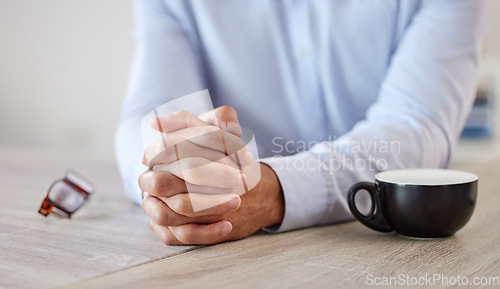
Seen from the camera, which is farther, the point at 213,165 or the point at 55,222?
the point at 55,222

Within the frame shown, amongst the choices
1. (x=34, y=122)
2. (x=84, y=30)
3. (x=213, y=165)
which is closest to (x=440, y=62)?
(x=213, y=165)

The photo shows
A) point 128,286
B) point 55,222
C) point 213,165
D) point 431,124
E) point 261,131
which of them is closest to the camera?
point 128,286

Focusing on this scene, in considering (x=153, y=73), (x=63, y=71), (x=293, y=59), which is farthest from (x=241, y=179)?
(x=63, y=71)

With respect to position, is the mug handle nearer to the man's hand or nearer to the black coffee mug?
the black coffee mug

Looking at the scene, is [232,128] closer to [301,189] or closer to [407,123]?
[301,189]

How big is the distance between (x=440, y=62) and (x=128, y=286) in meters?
0.69

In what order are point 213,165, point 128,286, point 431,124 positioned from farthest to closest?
point 431,124, point 213,165, point 128,286

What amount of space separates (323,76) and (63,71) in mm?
2709

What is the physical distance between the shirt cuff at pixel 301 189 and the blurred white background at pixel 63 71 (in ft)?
9.10

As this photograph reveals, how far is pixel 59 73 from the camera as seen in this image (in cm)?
341

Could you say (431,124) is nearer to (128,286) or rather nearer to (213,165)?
(213,165)

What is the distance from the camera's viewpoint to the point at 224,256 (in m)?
0.55

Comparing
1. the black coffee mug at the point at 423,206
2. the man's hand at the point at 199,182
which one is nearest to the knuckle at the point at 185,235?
the man's hand at the point at 199,182

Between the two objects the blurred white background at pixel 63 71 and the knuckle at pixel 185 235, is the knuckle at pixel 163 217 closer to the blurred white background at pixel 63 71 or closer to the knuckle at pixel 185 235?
the knuckle at pixel 185 235
